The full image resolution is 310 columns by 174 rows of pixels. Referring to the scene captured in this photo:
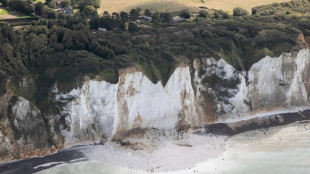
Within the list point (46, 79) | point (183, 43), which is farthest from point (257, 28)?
point (46, 79)

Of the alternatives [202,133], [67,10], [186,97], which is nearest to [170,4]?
[67,10]

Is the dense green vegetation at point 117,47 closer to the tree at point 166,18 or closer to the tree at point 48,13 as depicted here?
the tree at point 166,18

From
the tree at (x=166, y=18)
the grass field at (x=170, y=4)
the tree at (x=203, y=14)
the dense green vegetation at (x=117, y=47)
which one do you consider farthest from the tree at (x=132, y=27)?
the tree at (x=203, y=14)

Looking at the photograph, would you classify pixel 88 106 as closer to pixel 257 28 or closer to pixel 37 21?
pixel 37 21

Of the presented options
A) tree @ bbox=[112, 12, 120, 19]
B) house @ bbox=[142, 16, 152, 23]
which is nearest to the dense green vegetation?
house @ bbox=[142, 16, 152, 23]

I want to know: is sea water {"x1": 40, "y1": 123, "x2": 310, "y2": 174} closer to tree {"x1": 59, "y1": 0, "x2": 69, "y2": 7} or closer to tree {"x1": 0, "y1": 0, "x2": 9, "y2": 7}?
tree {"x1": 0, "y1": 0, "x2": 9, "y2": 7}

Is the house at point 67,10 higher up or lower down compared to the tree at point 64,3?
lower down
